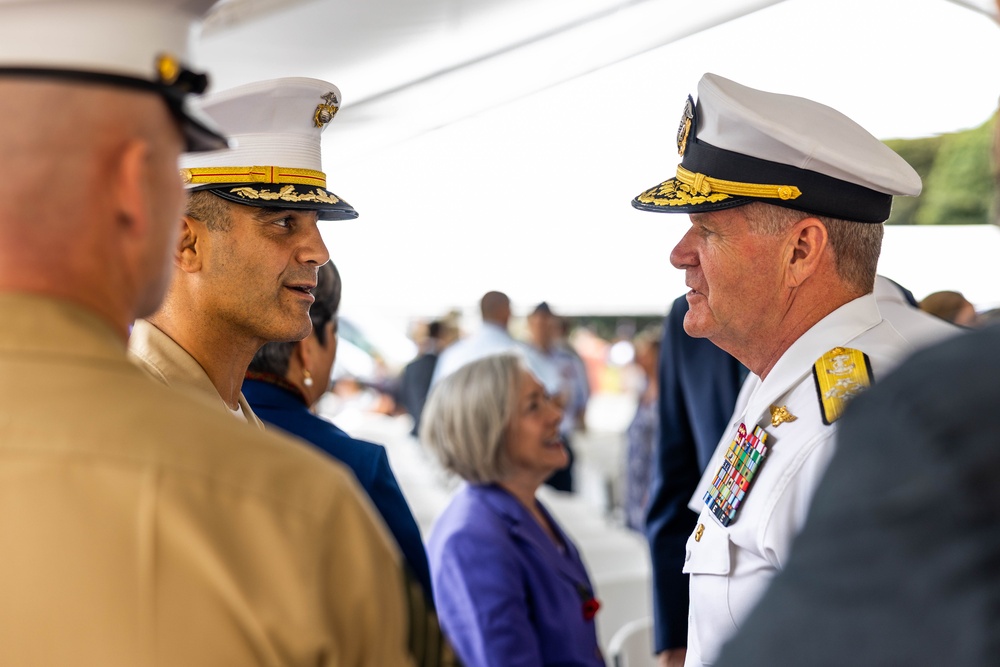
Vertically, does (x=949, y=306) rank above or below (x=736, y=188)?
below

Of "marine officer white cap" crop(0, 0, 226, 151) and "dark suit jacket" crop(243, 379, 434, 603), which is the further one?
"dark suit jacket" crop(243, 379, 434, 603)

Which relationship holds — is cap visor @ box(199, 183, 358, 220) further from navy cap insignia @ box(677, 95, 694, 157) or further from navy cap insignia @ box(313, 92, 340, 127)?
navy cap insignia @ box(677, 95, 694, 157)

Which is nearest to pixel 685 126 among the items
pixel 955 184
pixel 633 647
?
pixel 633 647

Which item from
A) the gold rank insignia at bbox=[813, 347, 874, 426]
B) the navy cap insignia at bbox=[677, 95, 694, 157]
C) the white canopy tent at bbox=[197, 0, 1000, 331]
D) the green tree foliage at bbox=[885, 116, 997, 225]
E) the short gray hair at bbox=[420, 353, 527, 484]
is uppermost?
the green tree foliage at bbox=[885, 116, 997, 225]

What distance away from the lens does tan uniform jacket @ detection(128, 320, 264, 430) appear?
2.04 m

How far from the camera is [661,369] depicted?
3176 mm

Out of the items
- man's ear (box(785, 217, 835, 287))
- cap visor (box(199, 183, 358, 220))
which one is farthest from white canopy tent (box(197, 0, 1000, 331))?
man's ear (box(785, 217, 835, 287))

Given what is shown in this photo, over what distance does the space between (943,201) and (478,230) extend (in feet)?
57.0

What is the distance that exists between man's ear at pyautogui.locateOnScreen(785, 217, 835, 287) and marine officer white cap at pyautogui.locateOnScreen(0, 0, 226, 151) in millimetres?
1315

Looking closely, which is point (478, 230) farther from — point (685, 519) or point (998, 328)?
point (998, 328)

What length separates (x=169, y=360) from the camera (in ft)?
6.78

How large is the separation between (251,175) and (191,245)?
0.18m

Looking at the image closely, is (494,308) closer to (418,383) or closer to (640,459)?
(418,383)

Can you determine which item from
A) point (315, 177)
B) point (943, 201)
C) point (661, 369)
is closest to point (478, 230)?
point (661, 369)
